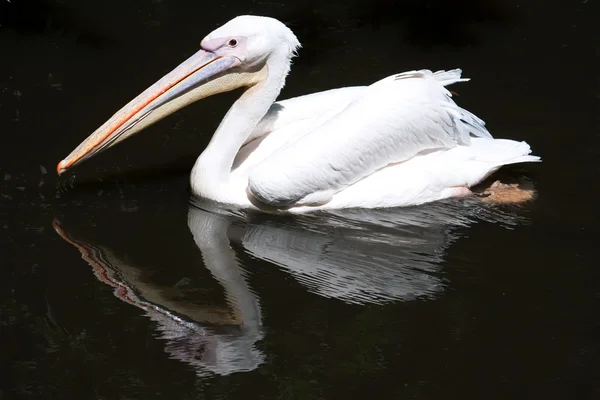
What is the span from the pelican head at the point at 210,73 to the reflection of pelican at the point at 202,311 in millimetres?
699

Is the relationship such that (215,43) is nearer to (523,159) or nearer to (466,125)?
(466,125)

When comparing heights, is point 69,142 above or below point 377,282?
above

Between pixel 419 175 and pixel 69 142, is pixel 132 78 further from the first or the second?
pixel 419 175

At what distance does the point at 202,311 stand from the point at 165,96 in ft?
5.24

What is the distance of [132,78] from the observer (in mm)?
7570

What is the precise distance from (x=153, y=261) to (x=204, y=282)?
1.16 ft

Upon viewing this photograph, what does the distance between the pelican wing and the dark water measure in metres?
0.22

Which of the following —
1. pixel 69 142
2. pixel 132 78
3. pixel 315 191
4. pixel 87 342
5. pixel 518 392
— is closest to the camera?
pixel 518 392

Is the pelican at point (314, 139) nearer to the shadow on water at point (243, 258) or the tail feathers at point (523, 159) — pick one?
the tail feathers at point (523, 159)

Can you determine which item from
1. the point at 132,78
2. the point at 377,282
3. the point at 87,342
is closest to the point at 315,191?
the point at 377,282

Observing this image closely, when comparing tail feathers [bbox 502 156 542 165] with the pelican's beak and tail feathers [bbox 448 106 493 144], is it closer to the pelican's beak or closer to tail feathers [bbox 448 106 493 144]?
tail feathers [bbox 448 106 493 144]

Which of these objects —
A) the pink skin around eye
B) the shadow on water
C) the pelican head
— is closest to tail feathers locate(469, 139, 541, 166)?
the shadow on water

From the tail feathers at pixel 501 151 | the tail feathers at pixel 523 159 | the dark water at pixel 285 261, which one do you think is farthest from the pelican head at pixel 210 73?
the tail feathers at pixel 523 159

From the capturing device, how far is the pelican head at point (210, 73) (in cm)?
585
